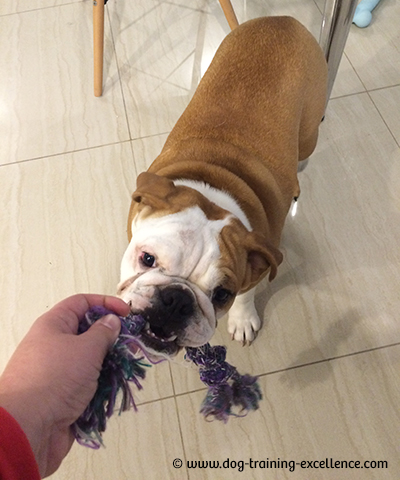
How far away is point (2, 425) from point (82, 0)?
9.15 feet

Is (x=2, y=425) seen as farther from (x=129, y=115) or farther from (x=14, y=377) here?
(x=129, y=115)

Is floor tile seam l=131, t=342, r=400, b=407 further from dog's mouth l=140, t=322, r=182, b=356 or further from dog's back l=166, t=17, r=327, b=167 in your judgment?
dog's back l=166, t=17, r=327, b=167

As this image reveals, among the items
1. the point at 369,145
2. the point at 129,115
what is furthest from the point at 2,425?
the point at 369,145

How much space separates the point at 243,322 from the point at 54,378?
93 cm

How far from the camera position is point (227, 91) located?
1.39 m

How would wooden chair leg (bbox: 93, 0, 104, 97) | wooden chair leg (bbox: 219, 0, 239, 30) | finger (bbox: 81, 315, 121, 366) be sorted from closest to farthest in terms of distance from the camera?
finger (bbox: 81, 315, 121, 366)
wooden chair leg (bbox: 93, 0, 104, 97)
wooden chair leg (bbox: 219, 0, 239, 30)

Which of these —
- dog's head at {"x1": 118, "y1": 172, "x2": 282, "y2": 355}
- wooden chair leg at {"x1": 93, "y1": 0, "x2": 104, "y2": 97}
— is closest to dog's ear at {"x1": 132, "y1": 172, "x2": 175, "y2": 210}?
dog's head at {"x1": 118, "y1": 172, "x2": 282, "y2": 355}

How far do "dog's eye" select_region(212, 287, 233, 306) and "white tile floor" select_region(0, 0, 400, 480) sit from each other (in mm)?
224

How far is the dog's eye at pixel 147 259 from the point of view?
3.46ft

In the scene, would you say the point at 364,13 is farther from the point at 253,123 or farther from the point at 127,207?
the point at 127,207

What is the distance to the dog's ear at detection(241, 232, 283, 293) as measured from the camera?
1.07 m

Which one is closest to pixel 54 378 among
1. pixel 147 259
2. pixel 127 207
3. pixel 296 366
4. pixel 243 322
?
pixel 147 259

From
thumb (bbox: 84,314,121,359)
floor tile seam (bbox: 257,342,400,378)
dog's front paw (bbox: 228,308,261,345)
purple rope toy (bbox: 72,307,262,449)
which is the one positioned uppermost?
thumb (bbox: 84,314,121,359)

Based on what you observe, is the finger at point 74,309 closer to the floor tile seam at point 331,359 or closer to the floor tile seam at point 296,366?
the floor tile seam at point 296,366
